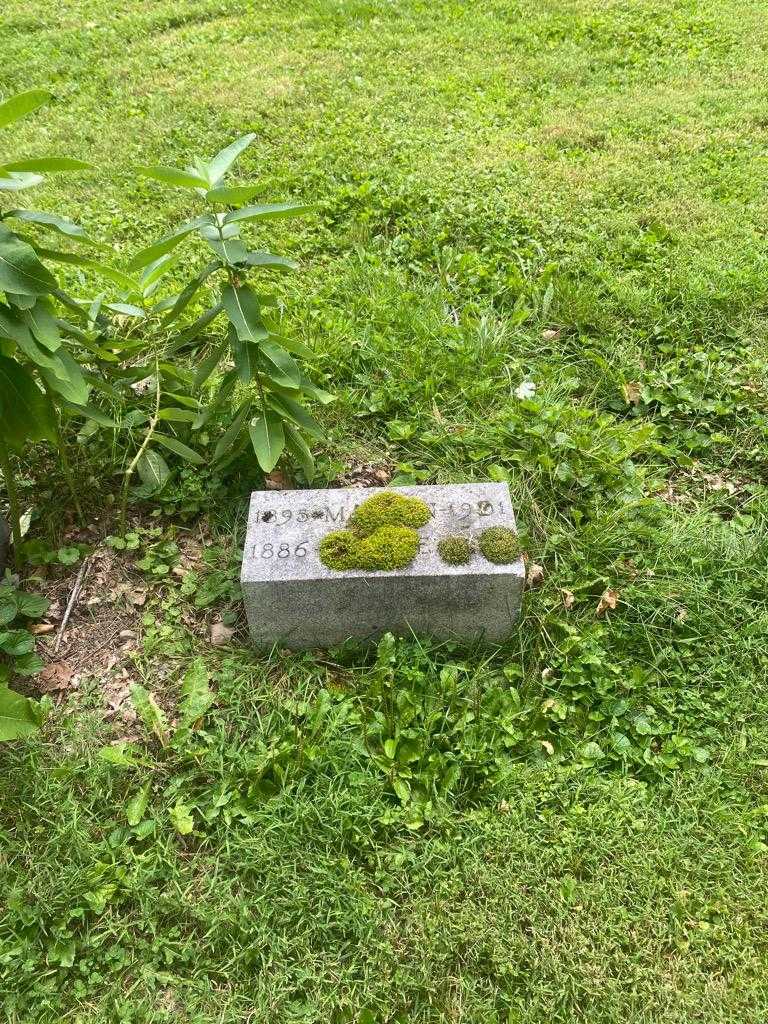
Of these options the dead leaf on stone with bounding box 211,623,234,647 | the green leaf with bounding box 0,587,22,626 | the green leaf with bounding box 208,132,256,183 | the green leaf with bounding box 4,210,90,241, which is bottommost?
the dead leaf on stone with bounding box 211,623,234,647

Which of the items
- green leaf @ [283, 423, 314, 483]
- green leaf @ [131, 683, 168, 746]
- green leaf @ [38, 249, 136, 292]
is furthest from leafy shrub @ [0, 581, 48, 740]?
green leaf @ [38, 249, 136, 292]

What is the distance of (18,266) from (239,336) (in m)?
0.74

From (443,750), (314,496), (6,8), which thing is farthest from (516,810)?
(6,8)

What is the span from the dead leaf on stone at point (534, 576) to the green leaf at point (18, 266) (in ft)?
6.92

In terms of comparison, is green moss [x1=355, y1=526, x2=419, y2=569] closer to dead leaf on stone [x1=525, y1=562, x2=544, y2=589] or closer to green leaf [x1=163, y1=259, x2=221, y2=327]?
dead leaf on stone [x1=525, y1=562, x2=544, y2=589]

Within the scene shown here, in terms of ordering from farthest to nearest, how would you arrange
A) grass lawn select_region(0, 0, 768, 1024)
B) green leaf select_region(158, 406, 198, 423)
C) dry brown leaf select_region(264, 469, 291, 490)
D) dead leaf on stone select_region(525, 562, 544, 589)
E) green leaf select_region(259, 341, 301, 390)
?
dry brown leaf select_region(264, 469, 291, 490) → green leaf select_region(158, 406, 198, 423) → dead leaf on stone select_region(525, 562, 544, 589) → green leaf select_region(259, 341, 301, 390) → grass lawn select_region(0, 0, 768, 1024)

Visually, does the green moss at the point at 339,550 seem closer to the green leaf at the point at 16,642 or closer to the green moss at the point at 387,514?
the green moss at the point at 387,514

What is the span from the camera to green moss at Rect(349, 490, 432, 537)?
2836 mm

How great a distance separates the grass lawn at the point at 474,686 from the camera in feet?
7.40

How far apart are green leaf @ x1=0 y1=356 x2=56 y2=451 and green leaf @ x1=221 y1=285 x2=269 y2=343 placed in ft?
2.44

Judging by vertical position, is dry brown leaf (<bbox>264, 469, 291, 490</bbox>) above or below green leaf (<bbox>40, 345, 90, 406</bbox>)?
below

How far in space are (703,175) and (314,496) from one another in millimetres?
4068

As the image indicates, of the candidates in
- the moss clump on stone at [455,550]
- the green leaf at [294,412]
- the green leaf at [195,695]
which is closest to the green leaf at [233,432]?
the green leaf at [294,412]

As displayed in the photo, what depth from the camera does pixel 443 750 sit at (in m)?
2.71
